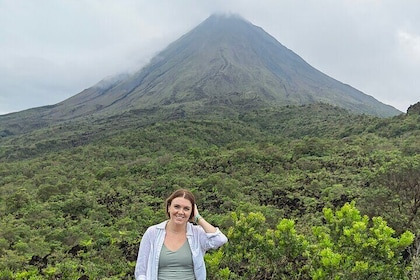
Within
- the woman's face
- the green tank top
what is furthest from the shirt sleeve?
the woman's face

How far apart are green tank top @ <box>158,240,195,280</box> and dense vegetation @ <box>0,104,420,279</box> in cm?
144

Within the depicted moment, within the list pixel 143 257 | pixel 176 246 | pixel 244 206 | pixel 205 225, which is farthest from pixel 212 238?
pixel 244 206

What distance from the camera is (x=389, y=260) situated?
3396mm

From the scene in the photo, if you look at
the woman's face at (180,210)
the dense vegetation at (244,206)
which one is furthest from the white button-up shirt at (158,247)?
the dense vegetation at (244,206)

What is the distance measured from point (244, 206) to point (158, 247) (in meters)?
14.0

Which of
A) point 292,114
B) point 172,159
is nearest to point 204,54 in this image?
point 292,114

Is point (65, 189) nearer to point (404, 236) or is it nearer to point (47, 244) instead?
point (47, 244)

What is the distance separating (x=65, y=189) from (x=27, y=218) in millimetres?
6096

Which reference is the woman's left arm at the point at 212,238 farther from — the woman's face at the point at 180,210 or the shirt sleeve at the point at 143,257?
the shirt sleeve at the point at 143,257

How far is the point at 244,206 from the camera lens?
53.5 feet

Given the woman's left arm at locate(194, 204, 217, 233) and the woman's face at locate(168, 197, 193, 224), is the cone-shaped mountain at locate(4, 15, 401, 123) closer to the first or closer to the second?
the woman's left arm at locate(194, 204, 217, 233)

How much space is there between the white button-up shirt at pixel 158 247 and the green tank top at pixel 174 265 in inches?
1.4

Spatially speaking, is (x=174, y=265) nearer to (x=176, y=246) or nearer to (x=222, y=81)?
(x=176, y=246)

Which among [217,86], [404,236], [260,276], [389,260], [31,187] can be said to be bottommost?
[31,187]
